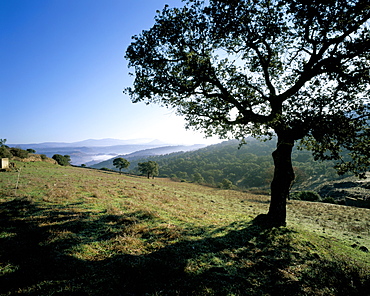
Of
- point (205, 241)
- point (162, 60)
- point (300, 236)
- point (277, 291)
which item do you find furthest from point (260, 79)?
point (277, 291)

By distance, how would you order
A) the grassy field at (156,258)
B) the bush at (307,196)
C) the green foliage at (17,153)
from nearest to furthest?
the grassy field at (156,258) → the bush at (307,196) → the green foliage at (17,153)

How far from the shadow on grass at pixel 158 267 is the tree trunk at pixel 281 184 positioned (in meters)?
2.59

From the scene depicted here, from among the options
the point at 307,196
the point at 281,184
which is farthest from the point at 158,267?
the point at 307,196

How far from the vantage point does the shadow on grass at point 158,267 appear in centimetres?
407

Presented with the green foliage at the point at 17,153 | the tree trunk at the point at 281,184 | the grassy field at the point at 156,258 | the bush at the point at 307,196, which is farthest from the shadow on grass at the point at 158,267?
the green foliage at the point at 17,153

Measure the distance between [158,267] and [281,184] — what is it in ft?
29.8

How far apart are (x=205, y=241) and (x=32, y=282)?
5794mm

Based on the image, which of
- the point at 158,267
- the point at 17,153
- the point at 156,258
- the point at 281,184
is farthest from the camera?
the point at 17,153

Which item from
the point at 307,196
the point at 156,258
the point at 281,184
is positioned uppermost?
the point at 281,184

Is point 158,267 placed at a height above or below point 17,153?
below

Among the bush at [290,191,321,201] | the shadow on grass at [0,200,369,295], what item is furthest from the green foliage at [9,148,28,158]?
the bush at [290,191,321,201]

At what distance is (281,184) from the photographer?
10742 millimetres

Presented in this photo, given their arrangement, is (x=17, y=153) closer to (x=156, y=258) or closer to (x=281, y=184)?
(x=156, y=258)

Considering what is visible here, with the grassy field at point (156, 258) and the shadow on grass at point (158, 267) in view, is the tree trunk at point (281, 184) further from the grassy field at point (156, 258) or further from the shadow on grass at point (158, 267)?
the shadow on grass at point (158, 267)
